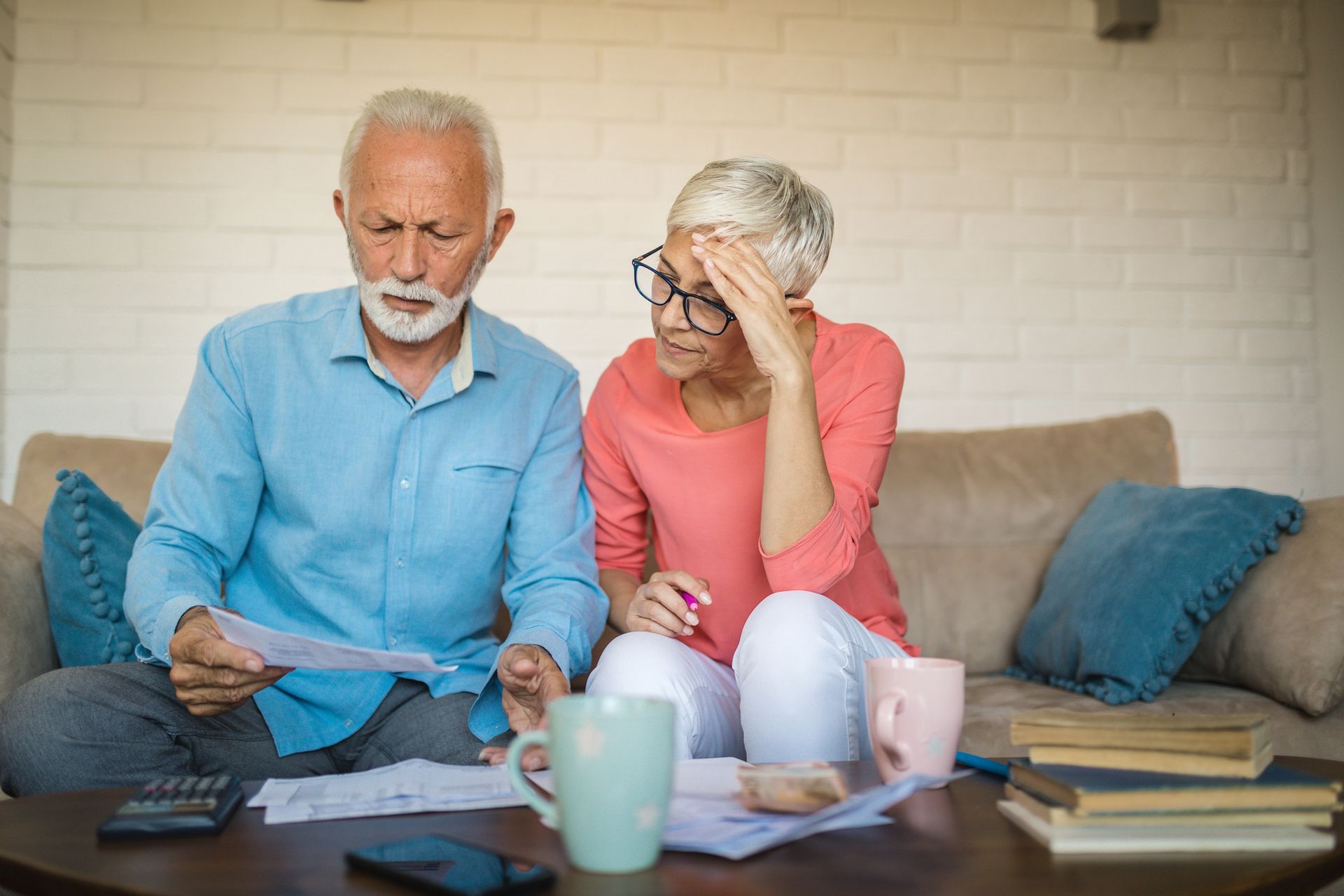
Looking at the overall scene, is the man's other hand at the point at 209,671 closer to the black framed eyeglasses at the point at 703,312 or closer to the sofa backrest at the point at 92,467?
the black framed eyeglasses at the point at 703,312

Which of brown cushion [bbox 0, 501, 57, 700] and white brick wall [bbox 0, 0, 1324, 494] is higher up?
white brick wall [bbox 0, 0, 1324, 494]

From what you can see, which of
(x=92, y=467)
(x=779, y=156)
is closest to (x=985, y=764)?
(x=92, y=467)

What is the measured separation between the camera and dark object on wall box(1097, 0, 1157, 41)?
3.09m

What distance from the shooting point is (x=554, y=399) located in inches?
73.2

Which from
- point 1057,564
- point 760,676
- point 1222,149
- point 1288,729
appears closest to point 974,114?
point 1222,149

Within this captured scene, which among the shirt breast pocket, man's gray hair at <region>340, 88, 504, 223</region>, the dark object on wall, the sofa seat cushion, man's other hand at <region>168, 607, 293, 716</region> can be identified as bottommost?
the sofa seat cushion

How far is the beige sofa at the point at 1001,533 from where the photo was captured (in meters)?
1.92

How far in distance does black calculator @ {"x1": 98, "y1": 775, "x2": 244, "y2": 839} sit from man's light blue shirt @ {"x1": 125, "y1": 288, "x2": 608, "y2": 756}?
0.61 metres

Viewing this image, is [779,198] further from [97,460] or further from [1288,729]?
[97,460]

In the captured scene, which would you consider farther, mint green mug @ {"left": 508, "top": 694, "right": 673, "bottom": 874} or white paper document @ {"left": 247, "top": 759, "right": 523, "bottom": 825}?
white paper document @ {"left": 247, "top": 759, "right": 523, "bottom": 825}

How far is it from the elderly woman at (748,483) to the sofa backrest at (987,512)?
526 mm

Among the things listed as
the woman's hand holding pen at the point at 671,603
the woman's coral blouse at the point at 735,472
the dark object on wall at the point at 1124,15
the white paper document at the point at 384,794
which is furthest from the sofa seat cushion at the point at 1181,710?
the dark object on wall at the point at 1124,15

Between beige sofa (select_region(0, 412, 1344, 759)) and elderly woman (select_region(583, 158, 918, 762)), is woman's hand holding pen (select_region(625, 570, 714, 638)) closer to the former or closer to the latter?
elderly woman (select_region(583, 158, 918, 762))

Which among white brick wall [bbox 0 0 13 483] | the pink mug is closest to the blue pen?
the pink mug
